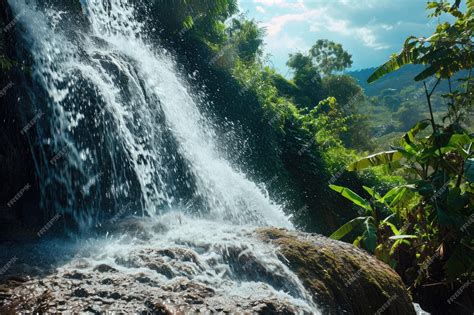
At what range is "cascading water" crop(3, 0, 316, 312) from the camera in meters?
3.85

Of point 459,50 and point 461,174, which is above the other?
point 459,50

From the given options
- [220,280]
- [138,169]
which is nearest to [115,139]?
[138,169]

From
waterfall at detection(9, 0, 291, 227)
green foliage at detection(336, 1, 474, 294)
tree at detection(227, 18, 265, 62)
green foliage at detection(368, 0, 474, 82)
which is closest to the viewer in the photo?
waterfall at detection(9, 0, 291, 227)

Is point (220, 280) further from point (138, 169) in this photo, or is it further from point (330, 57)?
point (330, 57)

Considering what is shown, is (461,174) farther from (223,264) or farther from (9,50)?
(9,50)

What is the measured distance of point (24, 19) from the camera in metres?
7.49

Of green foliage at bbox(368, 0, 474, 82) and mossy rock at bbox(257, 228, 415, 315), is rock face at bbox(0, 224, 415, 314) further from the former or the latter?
green foliage at bbox(368, 0, 474, 82)

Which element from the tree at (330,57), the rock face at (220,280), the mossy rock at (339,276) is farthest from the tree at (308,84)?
the rock face at (220,280)

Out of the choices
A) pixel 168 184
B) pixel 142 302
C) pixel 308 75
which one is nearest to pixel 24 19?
pixel 168 184

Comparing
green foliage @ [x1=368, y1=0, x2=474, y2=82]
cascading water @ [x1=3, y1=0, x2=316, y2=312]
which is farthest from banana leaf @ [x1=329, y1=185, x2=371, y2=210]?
green foliage @ [x1=368, y1=0, x2=474, y2=82]

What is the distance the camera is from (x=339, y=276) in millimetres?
4422

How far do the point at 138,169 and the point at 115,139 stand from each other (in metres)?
0.70

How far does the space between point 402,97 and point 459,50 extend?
14673 cm

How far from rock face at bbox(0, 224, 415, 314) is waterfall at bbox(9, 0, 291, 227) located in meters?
2.11
